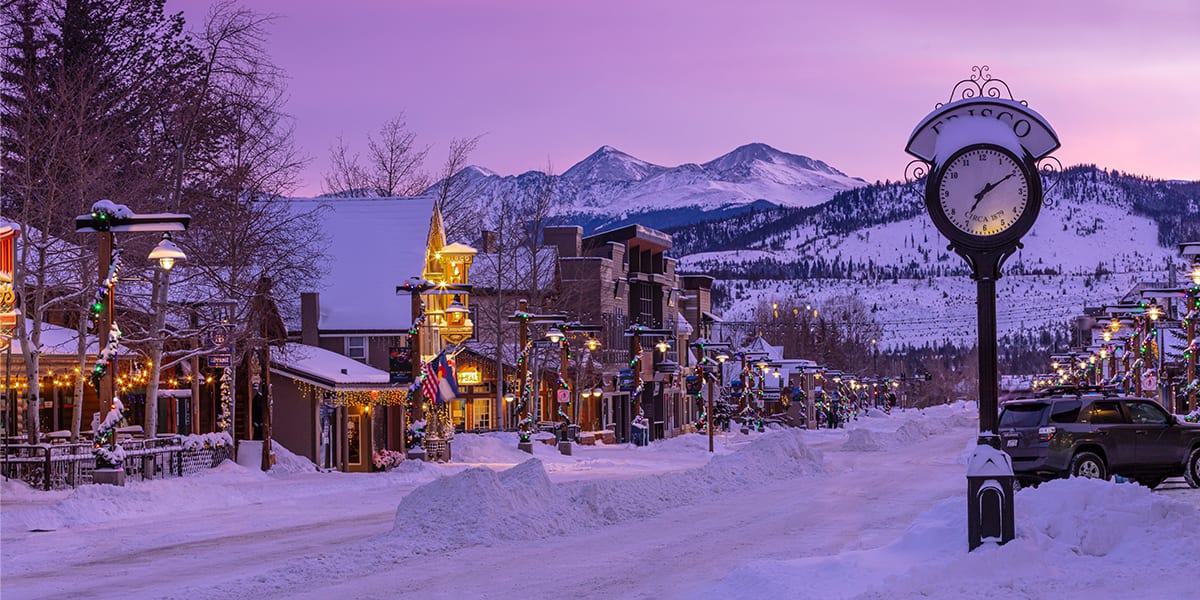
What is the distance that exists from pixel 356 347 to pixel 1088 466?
3410 centimetres

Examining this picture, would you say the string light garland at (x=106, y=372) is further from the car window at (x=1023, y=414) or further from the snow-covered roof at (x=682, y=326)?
the snow-covered roof at (x=682, y=326)

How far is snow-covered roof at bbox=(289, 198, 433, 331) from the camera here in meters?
56.2

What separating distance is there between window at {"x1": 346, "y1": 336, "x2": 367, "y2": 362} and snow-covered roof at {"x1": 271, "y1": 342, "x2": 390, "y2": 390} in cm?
601

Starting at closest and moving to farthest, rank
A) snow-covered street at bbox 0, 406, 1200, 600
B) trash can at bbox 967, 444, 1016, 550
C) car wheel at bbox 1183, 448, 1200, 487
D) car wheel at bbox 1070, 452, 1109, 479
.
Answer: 1. snow-covered street at bbox 0, 406, 1200, 600
2. trash can at bbox 967, 444, 1016, 550
3. car wheel at bbox 1070, 452, 1109, 479
4. car wheel at bbox 1183, 448, 1200, 487

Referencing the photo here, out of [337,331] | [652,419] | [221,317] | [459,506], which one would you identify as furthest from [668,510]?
[652,419]

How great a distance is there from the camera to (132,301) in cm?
4134

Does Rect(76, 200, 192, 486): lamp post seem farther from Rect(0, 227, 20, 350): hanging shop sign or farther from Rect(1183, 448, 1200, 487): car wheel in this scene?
Rect(1183, 448, 1200, 487): car wheel

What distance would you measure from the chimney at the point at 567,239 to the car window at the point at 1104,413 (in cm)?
5253

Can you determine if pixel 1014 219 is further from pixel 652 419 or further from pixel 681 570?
pixel 652 419

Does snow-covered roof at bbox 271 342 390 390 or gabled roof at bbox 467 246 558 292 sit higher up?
gabled roof at bbox 467 246 558 292

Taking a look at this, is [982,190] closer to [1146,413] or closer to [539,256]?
[1146,413]

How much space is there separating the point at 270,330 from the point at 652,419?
144ft

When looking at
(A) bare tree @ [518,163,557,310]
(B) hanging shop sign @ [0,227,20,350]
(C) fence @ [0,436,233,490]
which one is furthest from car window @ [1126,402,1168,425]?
(A) bare tree @ [518,163,557,310]

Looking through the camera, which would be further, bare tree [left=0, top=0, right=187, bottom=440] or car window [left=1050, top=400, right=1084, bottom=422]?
bare tree [left=0, top=0, right=187, bottom=440]
